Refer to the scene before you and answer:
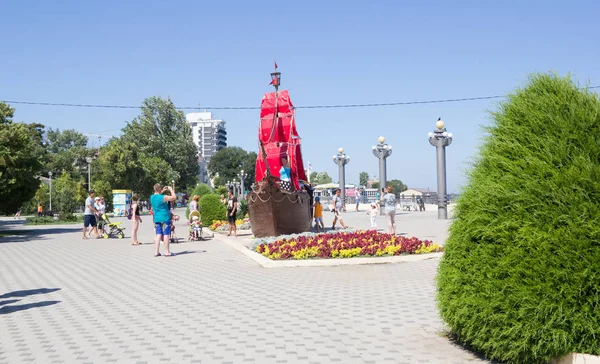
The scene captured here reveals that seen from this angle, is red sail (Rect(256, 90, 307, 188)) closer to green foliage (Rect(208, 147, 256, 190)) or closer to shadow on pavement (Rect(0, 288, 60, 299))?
shadow on pavement (Rect(0, 288, 60, 299))

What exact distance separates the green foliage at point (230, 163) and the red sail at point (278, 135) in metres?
93.1

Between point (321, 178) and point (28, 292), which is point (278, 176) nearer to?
point (28, 292)

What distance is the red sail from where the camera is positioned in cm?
2391

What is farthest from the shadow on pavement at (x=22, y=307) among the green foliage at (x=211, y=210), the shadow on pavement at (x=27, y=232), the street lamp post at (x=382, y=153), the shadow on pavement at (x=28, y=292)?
the street lamp post at (x=382, y=153)

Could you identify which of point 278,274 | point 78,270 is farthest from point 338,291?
point 78,270

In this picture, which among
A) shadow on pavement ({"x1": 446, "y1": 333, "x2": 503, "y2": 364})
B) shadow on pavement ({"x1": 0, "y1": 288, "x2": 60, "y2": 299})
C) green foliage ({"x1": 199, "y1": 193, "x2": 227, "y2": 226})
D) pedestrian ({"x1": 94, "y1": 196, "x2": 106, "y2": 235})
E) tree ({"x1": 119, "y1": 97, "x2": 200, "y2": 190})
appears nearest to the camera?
shadow on pavement ({"x1": 446, "y1": 333, "x2": 503, "y2": 364})

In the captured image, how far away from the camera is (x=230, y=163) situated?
122 meters

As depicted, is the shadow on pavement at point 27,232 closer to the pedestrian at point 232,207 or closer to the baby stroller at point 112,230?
the baby stroller at point 112,230

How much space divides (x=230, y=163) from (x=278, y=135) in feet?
320

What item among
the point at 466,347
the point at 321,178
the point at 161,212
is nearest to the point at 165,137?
the point at 161,212

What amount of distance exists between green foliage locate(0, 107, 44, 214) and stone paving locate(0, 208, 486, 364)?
38.7ft

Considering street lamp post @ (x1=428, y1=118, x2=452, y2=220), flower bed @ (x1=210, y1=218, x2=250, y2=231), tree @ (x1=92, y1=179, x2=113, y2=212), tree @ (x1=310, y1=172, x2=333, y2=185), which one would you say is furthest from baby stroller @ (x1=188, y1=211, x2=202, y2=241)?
tree @ (x1=310, y1=172, x2=333, y2=185)

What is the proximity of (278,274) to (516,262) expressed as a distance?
7128mm

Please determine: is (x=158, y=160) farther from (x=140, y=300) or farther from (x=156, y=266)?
(x=140, y=300)
